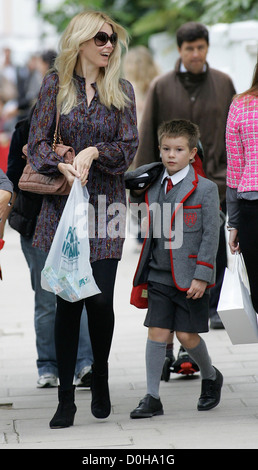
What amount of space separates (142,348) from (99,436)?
7.18 ft

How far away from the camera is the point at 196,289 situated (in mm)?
4746

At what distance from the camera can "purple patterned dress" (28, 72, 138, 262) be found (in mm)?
4590

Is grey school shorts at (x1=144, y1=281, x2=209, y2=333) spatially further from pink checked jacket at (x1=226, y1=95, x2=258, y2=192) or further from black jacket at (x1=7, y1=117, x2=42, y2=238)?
black jacket at (x1=7, y1=117, x2=42, y2=238)

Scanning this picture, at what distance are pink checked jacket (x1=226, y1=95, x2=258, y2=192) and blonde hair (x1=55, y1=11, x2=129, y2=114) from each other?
0.54 m

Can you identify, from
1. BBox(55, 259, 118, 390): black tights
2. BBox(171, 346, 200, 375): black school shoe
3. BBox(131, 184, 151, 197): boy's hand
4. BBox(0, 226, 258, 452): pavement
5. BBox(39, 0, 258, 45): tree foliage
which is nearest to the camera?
BBox(0, 226, 258, 452): pavement

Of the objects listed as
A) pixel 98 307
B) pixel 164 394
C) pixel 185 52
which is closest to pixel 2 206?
pixel 98 307

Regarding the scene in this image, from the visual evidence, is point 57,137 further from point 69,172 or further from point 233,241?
point 233,241

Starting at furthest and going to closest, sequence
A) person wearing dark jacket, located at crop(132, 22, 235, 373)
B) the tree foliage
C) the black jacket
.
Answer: the tree foliage → person wearing dark jacket, located at crop(132, 22, 235, 373) → the black jacket

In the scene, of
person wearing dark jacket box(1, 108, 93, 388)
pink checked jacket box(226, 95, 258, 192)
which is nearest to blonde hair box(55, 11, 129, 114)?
pink checked jacket box(226, 95, 258, 192)

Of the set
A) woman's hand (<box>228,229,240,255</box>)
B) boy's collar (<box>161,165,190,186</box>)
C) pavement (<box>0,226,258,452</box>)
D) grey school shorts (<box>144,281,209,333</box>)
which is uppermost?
boy's collar (<box>161,165,190,186</box>)

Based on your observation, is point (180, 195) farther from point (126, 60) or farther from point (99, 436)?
point (126, 60)

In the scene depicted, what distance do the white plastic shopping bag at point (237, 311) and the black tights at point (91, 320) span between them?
0.55m

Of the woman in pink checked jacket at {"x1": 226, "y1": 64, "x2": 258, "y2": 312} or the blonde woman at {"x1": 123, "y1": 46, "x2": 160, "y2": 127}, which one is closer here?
the woman in pink checked jacket at {"x1": 226, "y1": 64, "x2": 258, "y2": 312}
